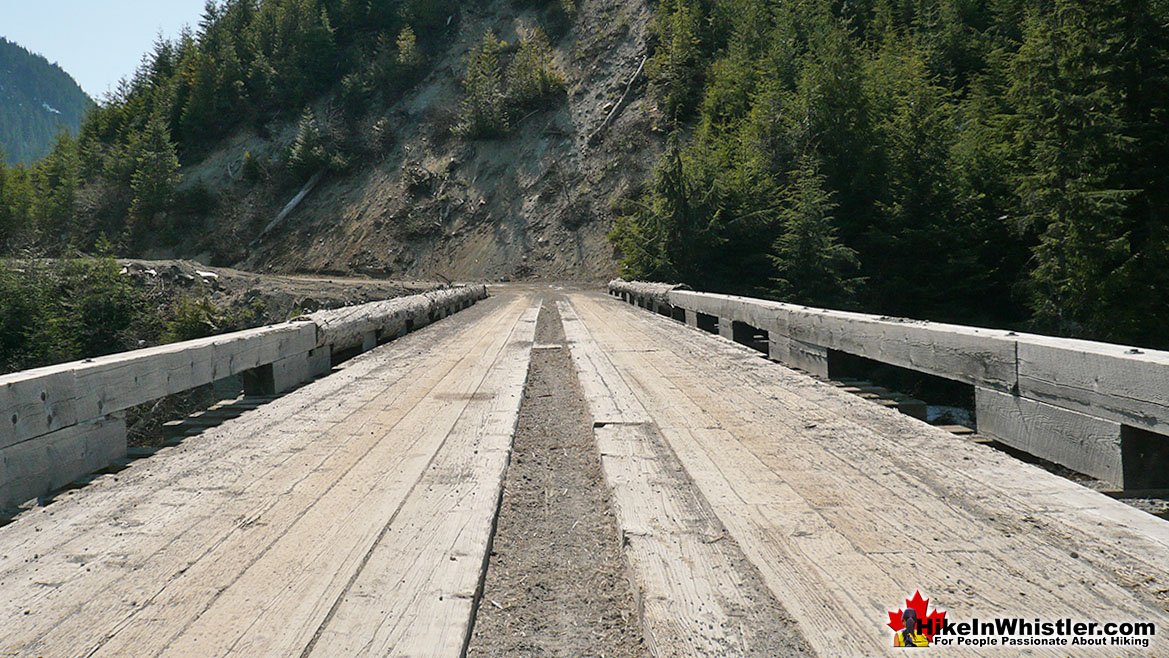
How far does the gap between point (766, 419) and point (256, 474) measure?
9.34 feet

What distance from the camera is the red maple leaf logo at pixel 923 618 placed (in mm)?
1740

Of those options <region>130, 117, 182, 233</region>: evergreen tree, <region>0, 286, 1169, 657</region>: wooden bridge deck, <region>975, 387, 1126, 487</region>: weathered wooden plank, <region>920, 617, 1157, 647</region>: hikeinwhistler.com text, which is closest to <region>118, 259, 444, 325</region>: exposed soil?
<region>0, 286, 1169, 657</region>: wooden bridge deck

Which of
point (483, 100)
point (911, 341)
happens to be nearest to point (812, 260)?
point (911, 341)

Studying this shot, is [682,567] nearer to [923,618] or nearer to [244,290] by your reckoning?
[923,618]

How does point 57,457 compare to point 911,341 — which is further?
point 911,341

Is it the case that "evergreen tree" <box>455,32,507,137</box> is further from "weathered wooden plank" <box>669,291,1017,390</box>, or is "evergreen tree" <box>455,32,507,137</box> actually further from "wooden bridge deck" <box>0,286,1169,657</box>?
"wooden bridge deck" <box>0,286,1169,657</box>

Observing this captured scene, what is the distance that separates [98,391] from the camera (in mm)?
3500

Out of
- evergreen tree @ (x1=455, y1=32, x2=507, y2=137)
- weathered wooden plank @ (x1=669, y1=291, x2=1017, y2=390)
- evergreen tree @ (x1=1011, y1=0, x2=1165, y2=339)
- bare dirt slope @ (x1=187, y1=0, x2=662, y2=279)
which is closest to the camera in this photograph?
weathered wooden plank @ (x1=669, y1=291, x2=1017, y2=390)

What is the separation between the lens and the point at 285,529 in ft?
8.33

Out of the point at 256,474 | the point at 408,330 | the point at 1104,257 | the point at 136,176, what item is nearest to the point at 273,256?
the point at 136,176

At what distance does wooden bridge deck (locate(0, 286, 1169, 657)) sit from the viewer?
1803mm

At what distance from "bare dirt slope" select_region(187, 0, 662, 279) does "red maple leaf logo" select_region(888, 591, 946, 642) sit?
40318mm

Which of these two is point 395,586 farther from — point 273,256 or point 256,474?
point 273,256

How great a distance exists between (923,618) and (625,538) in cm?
94
